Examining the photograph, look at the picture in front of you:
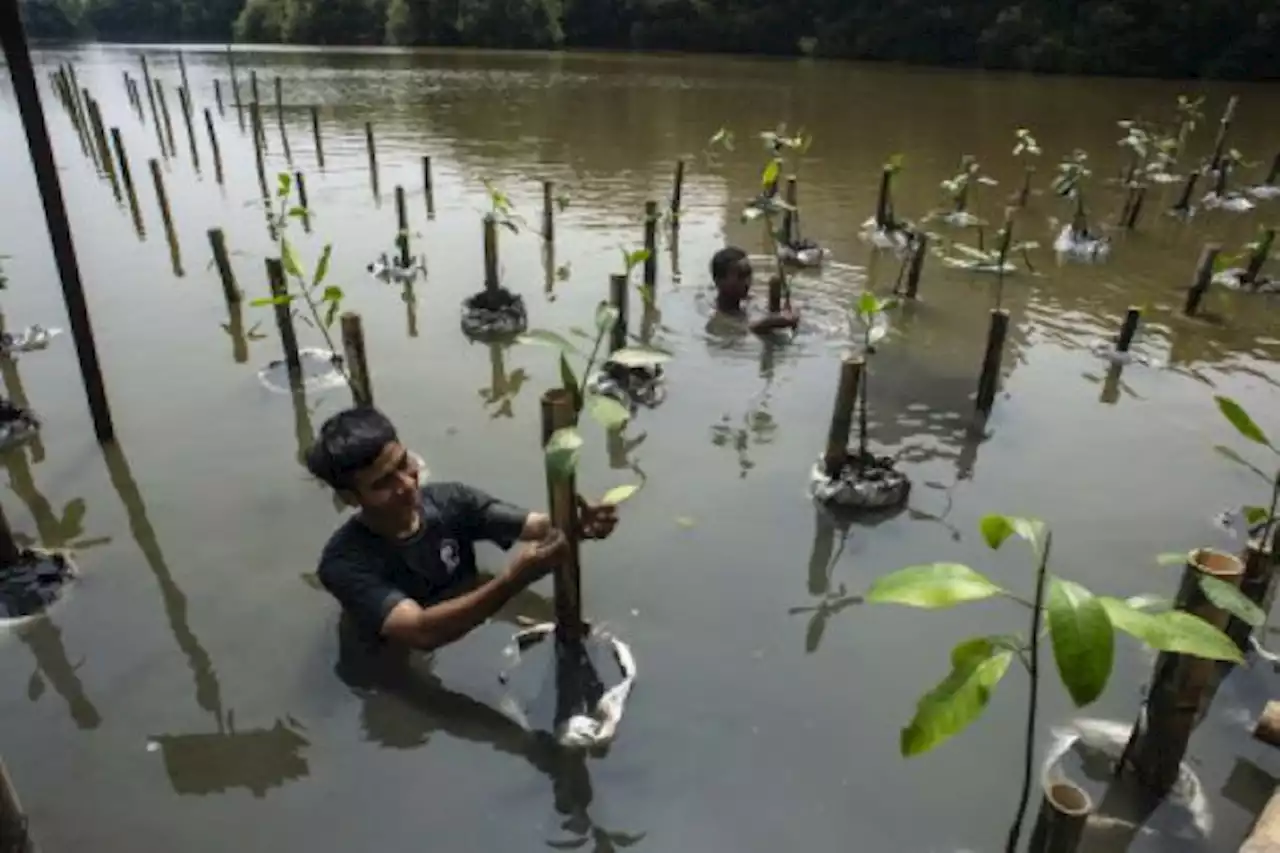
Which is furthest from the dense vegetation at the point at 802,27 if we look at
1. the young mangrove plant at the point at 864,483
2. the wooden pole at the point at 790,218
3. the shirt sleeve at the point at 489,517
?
the shirt sleeve at the point at 489,517

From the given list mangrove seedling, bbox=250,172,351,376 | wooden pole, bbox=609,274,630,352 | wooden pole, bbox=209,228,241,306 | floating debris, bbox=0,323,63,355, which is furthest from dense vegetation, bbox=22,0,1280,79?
floating debris, bbox=0,323,63,355

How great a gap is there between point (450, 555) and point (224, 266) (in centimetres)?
690

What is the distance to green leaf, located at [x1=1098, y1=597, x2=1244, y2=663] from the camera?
1.92 meters

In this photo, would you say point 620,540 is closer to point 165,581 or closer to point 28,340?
point 165,581

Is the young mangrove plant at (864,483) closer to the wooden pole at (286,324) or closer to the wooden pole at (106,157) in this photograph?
the wooden pole at (286,324)

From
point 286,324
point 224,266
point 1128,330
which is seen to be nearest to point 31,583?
Answer: point 286,324

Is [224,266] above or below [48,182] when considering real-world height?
below

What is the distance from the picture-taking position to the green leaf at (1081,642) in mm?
1828

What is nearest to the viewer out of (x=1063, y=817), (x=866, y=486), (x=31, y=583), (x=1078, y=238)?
(x=1063, y=817)

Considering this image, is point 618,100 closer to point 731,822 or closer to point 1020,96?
point 1020,96

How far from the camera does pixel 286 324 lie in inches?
325

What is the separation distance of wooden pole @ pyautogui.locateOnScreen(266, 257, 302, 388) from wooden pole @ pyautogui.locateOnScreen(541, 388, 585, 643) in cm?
478

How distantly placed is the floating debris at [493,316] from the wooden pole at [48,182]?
385 cm

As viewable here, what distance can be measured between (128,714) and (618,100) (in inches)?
1142
